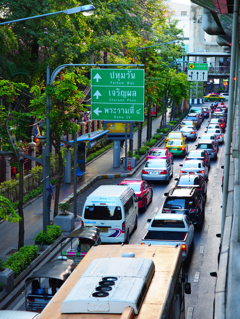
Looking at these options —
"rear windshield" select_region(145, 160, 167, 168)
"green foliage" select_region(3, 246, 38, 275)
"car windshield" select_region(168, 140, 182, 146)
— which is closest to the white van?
"green foliage" select_region(3, 246, 38, 275)

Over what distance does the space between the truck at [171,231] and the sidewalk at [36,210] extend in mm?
5812

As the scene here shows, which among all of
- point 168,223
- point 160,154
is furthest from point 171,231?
point 160,154

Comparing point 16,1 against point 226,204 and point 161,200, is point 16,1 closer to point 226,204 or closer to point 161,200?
point 161,200

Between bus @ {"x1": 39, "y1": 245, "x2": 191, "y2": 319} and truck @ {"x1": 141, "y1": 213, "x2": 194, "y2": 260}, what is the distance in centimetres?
754

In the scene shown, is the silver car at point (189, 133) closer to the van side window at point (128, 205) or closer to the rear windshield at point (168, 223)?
the van side window at point (128, 205)

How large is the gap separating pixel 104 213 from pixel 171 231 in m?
3.20

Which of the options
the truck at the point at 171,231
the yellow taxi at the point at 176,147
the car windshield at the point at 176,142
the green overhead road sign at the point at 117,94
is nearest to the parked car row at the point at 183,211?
the truck at the point at 171,231

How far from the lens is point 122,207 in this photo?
75.9 ft

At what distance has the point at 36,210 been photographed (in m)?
31.1

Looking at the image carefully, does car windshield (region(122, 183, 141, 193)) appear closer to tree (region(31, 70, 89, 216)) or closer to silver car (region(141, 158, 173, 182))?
tree (region(31, 70, 89, 216))

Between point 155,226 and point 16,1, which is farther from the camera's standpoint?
point 16,1

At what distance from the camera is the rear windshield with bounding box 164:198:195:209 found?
25.6m

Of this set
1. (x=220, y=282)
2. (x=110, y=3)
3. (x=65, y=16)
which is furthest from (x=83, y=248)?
(x=110, y=3)

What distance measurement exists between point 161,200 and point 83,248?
13.0 meters
